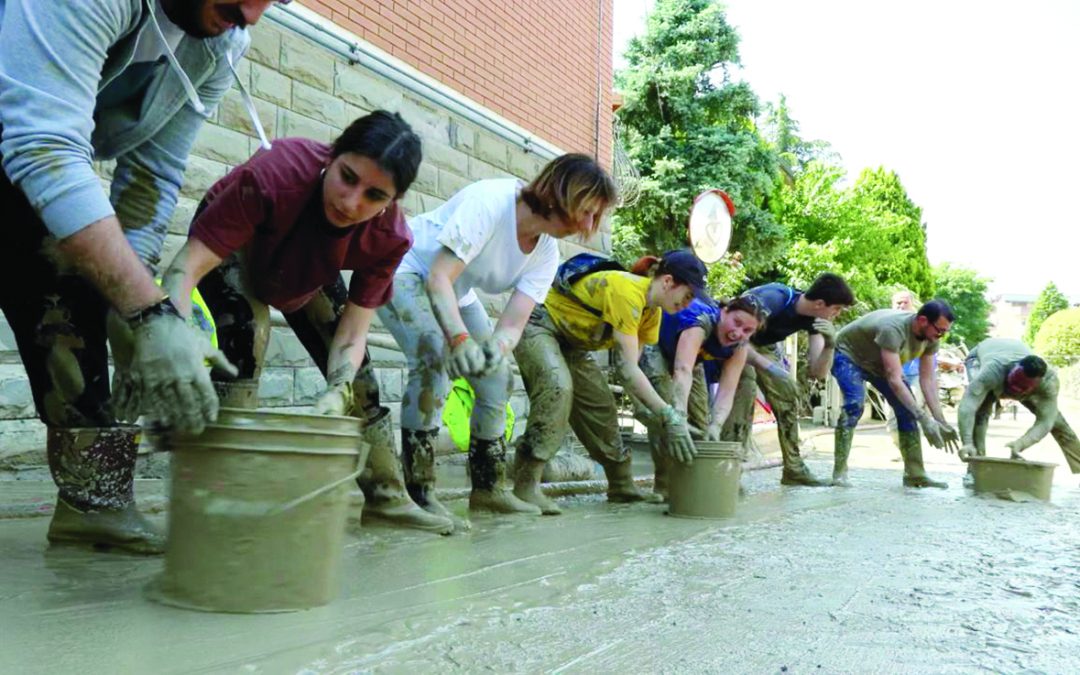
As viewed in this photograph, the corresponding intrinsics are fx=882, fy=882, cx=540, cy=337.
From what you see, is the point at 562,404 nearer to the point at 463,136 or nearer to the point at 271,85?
the point at 271,85

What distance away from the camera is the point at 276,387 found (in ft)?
16.5

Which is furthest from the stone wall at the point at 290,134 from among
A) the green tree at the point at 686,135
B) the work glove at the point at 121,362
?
the green tree at the point at 686,135

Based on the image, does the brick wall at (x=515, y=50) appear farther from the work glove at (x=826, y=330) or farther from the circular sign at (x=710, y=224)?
the work glove at (x=826, y=330)

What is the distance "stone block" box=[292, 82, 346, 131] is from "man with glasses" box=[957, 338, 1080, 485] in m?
5.21

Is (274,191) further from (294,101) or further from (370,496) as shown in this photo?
(294,101)

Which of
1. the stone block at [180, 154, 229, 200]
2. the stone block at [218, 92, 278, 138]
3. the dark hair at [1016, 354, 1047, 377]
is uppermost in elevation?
the stone block at [218, 92, 278, 138]

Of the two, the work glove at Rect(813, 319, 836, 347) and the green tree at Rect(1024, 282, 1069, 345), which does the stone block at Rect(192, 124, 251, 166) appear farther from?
the green tree at Rect(1024, 282, 1069, 345)

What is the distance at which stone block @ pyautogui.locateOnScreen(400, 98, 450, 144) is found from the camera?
611 cm

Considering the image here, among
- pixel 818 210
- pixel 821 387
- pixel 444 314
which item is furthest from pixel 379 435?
pixel 818 210

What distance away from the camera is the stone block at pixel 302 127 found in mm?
5145

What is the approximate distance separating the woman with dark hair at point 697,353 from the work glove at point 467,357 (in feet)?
5.64

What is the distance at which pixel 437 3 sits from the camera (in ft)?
21.1

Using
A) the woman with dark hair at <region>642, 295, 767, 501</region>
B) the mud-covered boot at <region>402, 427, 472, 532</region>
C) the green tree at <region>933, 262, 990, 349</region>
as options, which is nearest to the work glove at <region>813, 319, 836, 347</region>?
the woman with dark hair at <region>642, 295, 767, 501</region>

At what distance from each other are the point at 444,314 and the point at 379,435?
51cm
